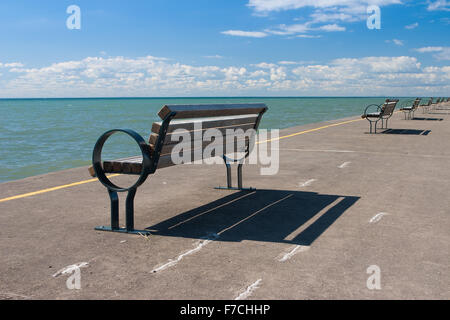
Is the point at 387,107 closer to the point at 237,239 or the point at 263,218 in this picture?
the point at 263,218

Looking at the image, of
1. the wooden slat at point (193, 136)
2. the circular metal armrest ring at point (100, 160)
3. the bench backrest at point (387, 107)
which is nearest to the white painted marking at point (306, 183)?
the wooden slat at point (193, 136)

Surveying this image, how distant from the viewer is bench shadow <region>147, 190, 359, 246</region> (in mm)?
4395

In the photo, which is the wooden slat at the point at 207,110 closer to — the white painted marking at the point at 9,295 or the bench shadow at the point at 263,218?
the bench shadow at the point at 263,218

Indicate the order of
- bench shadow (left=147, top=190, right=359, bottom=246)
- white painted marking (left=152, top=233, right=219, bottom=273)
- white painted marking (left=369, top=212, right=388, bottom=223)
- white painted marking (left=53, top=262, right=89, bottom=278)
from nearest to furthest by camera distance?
white painted marking (left=53, top=262, right=89, bottom=278), white painted marking (left=152, top=233, right=219, bottom=273), bench shadow (left=147, top=190, right=359, bottom=246), white painted marking (left=369, top=212, right=388, bottom=223)

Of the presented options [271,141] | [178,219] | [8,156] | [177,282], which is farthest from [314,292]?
[8,156]

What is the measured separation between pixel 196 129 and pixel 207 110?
0.99ft

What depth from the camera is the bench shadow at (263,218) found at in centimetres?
439

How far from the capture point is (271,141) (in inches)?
512

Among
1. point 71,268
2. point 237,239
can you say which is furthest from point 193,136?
point 71,268

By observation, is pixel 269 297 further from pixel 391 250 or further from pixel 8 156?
pixel 8 156

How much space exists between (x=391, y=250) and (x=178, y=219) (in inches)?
83.7

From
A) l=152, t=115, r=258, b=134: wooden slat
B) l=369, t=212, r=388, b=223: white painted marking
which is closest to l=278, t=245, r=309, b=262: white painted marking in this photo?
l=369, t=212, r=388, b=223: white painted marking

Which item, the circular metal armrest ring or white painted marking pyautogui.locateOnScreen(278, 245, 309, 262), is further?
the circular metal armrest ring

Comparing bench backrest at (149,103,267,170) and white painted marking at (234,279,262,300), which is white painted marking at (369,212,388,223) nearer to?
bench backrest at (149,103,267,170)
